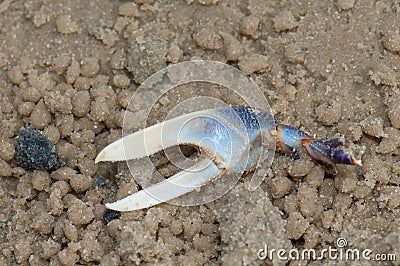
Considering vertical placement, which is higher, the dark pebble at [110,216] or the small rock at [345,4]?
the small rock at [345,4]

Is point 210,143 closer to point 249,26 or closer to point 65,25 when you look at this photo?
point 249,26

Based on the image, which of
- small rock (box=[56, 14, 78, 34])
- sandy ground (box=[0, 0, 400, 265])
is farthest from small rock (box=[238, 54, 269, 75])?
small rock (box=[56, 14, 78, 34])

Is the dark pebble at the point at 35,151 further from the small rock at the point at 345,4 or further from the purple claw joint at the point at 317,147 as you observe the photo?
the small rock at the point at 345,4

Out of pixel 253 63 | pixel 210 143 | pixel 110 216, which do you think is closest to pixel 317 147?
pixel 210 143

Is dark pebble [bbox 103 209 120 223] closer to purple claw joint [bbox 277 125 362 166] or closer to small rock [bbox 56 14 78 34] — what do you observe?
purple claw joint [bbox 277 125 362 166]

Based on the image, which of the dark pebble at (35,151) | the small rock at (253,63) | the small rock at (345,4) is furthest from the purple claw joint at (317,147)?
the dark pebble at (35,151)
